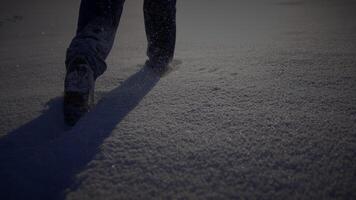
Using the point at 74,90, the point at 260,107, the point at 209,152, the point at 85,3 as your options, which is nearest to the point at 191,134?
the point at 209,152

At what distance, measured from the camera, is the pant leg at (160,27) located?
1336 millimetres

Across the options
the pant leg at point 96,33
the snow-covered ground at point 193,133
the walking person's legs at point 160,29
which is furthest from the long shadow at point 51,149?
the walking person's legs at point 160,29

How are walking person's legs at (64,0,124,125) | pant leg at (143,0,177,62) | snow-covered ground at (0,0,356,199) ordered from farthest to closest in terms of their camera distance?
1. pant leg at (143,0,177,62)
2. walking person's legs at (64,0,124,125)
3. snow-covered ground at (0,0,356,199)

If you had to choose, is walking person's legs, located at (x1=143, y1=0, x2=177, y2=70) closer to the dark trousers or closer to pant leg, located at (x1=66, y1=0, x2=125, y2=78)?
the dark trousers

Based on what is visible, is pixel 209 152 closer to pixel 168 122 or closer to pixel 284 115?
pixel 168 122

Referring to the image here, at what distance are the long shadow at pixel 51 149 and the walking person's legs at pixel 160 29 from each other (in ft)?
1.52

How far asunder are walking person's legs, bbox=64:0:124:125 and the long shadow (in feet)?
0.23

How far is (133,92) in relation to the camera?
1117 millimetres

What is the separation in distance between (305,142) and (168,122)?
0.44m

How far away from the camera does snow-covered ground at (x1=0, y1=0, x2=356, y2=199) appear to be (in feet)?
1.94

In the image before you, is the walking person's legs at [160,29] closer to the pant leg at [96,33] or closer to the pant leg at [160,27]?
the pant leg at [160,27]

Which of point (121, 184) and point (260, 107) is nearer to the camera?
point (121, 184)

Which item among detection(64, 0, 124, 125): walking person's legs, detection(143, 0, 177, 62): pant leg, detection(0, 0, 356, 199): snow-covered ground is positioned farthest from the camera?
detection(143, 0, 177, 62): pant leg

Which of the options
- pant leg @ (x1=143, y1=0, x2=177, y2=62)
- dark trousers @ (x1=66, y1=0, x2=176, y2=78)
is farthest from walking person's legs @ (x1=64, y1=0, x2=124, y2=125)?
pant leg @ (x1=143, y1=0, x2=177, y2=62)
